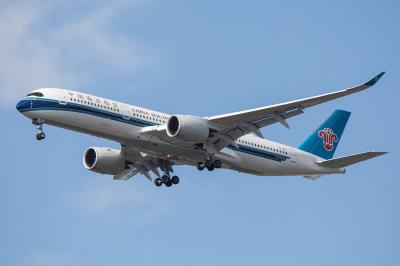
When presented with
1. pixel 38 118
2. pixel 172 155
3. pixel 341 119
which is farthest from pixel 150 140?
pixel 341 119

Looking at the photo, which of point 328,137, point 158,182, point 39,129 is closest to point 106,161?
point 158,182

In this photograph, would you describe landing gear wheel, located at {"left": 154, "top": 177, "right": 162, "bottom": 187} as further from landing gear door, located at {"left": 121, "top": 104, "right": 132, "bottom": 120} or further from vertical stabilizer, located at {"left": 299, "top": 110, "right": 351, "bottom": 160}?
vertical stabilizer, located at {"left": 299, "top": 110, "right": 351, "bottom": 160}

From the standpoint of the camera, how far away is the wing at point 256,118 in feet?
173

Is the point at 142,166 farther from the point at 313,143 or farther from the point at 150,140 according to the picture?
the point at 313,143

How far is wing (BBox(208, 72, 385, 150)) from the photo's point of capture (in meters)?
52.7

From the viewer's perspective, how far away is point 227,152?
58781 mm

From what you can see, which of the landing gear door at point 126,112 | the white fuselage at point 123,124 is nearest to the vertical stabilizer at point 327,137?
the white fuselage at point 123,124

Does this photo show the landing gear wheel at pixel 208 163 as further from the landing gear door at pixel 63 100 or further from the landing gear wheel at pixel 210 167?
the landing gear door at pixel 63 100

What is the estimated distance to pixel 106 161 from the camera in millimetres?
61688

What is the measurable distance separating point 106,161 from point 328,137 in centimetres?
1588

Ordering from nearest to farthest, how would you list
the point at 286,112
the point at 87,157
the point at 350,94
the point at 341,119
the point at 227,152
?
1. the point at 350,94
2. the point at 286,112
3. the point at 227,152
4. the point at 87,157
5. the point at 341,119

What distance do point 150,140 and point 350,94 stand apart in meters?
12.3

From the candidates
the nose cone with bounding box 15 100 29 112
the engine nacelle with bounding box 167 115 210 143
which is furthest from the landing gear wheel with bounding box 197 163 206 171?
the nose cone with bounding box 15 100 29 112

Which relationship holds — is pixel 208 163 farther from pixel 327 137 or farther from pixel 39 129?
pixel 327 137
